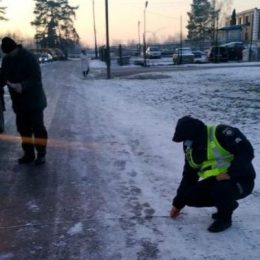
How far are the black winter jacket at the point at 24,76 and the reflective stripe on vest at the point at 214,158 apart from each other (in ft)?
9.15

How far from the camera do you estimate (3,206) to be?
4941 millimetres

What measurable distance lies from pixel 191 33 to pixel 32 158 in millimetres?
80259

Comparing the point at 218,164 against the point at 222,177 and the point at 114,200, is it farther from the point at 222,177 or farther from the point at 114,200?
the point at 114,200

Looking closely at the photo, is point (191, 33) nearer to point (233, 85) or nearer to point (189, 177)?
point (233, 85)

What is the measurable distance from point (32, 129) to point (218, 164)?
3190 millimetres

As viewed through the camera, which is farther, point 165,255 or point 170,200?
point 170,200

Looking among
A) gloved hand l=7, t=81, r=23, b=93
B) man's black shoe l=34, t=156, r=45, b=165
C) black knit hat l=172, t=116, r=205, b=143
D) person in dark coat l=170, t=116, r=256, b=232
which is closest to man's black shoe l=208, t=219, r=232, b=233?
person in dark coat l=170, t=116, r=256, b=232

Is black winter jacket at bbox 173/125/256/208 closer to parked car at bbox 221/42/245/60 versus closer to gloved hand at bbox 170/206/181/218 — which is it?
gloved hand at bbox 170/206/181/218

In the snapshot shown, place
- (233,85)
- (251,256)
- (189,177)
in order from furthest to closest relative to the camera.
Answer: (233,85)
(189,177)
(251,256)

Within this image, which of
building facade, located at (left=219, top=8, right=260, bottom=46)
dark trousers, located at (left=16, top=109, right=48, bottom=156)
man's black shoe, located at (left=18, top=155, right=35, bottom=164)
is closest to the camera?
dark trousers, located at (left=16, top=109, right=48, bottom=156)

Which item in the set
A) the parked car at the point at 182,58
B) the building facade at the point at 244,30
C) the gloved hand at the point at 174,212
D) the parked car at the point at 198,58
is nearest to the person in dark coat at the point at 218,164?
the gloved hand at the point at 174,212

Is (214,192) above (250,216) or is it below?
above

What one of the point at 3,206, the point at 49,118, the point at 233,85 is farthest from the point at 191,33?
the point at 3,206

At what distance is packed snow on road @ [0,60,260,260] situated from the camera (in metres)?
3.91
